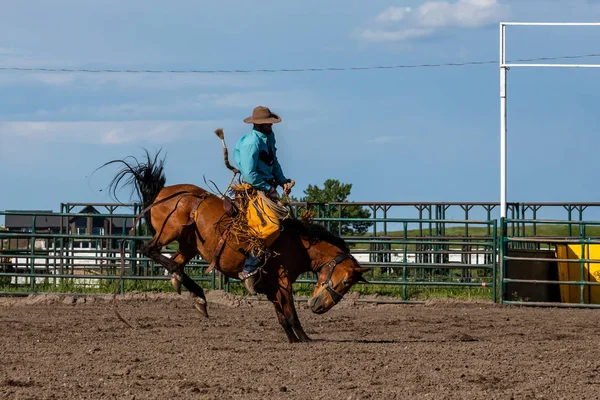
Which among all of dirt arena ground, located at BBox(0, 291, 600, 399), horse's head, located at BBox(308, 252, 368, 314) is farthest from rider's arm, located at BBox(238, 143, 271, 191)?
dirt arena ground, located at BBox(0, 291, 600, 399)

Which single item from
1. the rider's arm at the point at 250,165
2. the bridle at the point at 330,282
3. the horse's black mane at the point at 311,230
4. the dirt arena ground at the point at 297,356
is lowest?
the dirt arena ground at the point at 297,356

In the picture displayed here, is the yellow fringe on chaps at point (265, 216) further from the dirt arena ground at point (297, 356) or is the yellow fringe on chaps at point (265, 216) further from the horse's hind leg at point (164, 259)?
the dirt arena ground at point (297, 356)

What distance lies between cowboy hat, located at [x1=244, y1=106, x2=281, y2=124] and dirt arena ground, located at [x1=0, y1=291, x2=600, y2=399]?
6.46 ft

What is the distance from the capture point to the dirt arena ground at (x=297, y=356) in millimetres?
5820

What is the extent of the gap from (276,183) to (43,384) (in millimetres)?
3145

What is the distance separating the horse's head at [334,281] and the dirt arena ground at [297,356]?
0.41 meters

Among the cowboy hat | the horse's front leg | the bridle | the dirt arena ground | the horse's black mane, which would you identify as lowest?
the dirt arena ground

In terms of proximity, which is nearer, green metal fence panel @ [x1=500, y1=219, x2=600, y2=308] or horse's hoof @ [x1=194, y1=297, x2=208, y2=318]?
horse's hoof @ [x1=194, y1=297, x2=208, y2=318]

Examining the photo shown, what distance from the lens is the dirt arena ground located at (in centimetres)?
582

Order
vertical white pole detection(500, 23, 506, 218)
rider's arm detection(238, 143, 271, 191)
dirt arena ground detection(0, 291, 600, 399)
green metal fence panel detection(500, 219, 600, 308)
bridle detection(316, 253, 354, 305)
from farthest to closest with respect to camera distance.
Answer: vertical white pole detection(500, 23, 506, 218)
green metal fence panel detection(500, 219, 600, 308)
bridle detection(316, 253, 354, 305)
rider's arm detection(238, 143, 271, 191)
dirt arena ground detection(0, 291, 600, 399)

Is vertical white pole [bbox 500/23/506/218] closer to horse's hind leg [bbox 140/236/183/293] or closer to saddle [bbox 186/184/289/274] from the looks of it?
saddle [bbox 186/184/289/274]

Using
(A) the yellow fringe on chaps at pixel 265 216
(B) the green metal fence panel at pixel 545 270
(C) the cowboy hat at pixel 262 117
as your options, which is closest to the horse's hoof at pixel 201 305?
(A) the yellow fringe on chaps at pixel 265 216

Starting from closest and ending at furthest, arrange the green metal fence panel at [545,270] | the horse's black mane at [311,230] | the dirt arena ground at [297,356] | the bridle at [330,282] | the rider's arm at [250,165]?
the dirt arena ground at [297,356] → the rider's arm at [250,165] → the bridle at [330,282] → the horse's black mane at [311,230] → the green metal fence panel at [545,270]

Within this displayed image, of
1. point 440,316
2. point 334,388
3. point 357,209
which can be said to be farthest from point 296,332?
point 357,209
